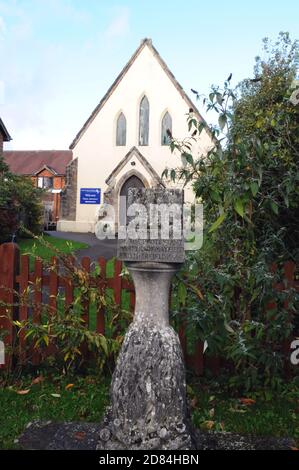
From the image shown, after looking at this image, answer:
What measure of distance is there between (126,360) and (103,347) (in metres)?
1.21

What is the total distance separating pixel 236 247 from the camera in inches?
146

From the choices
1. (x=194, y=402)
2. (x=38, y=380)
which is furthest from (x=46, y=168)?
(x=194, y=402)

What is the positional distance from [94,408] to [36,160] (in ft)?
138

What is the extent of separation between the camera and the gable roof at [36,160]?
4134 centimetres

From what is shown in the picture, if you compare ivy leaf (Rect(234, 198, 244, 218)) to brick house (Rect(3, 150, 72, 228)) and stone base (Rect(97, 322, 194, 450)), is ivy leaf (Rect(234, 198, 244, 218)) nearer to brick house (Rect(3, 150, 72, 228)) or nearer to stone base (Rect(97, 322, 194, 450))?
stone base (Rect(97, 322, 194, 450))

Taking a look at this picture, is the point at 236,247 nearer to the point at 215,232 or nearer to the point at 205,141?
the point at 215,232

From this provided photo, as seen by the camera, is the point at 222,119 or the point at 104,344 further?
the point at 104,344

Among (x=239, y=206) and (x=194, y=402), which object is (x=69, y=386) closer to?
(x=194, y=402)

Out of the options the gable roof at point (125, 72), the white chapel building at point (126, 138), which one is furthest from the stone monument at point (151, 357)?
the gable roof at point (125, 72)

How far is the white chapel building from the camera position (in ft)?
76.7

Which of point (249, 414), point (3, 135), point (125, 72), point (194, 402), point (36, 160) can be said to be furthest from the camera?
point (36, 160)

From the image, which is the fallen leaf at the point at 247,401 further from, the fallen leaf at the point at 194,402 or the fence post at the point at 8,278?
the fence post at the point at 8,278

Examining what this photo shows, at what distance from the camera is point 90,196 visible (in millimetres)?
24672
